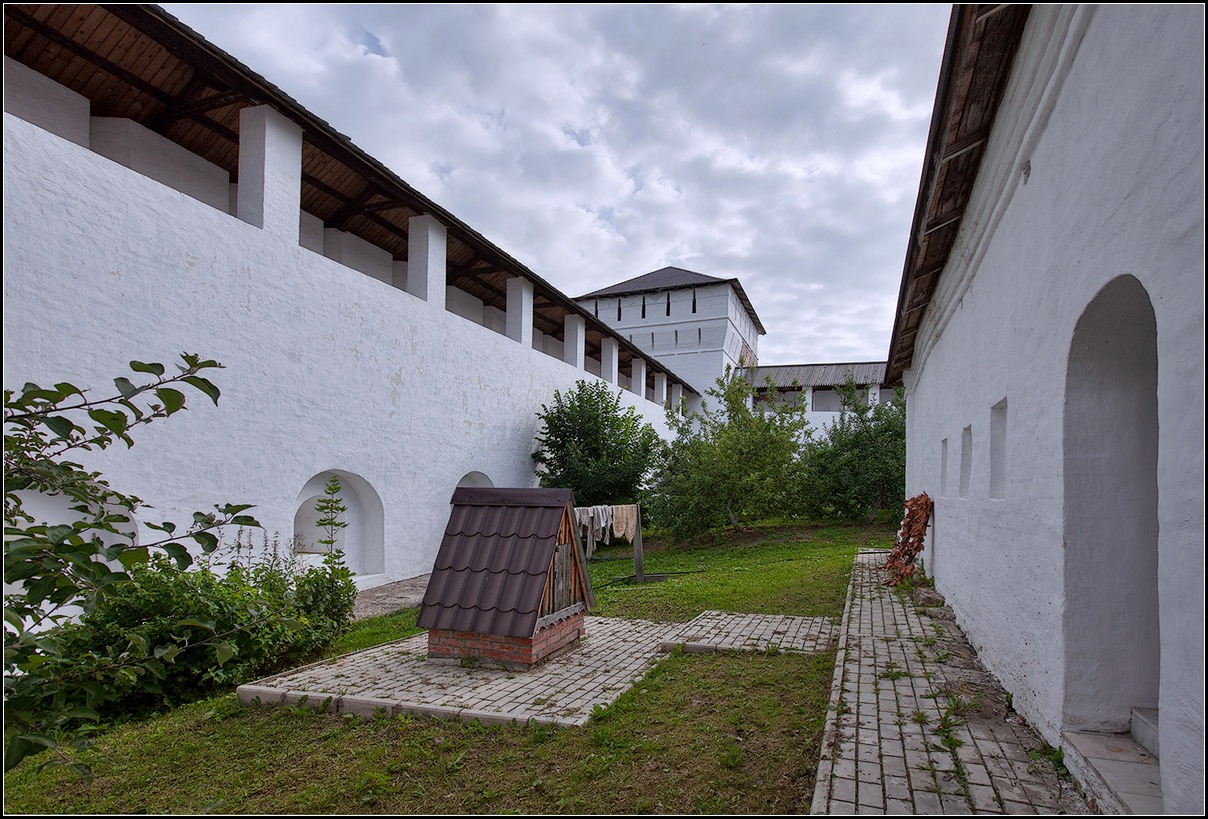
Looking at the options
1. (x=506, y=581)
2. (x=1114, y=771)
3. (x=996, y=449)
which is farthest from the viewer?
(x=506, y=581)

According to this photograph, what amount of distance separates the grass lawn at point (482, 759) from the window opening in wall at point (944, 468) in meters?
3.41

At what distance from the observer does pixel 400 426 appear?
11.3 metres

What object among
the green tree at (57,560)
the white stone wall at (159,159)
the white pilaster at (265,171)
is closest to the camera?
the green tree at (57,560)

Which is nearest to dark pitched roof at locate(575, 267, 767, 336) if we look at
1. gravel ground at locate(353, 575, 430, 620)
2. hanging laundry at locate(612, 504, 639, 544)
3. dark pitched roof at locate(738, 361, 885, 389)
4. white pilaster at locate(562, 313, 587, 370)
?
dark pitched roof at locate(738, 361, 885, 389)

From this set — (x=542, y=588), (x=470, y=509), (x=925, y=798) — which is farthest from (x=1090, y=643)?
→ (x=470, y=509)

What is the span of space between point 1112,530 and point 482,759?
3.36 metres

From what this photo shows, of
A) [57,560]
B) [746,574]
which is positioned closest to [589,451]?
[746,574]

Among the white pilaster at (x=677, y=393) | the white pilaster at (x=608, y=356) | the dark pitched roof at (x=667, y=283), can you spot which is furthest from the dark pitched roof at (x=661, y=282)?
the white pilaster at (x=608, y=356)

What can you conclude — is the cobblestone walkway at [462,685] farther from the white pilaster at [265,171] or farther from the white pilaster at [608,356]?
the white pilaster at [608,356]

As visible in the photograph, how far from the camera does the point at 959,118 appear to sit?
4203 millimetres

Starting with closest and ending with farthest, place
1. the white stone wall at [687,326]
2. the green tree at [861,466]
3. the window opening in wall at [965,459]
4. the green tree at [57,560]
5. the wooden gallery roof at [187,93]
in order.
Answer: the green tree at [57,560]
the window opening in wall at [965,459]
the wooden gallery roof at [187,93]
the green tree at [861,466]
the white stone wall at [687,326]

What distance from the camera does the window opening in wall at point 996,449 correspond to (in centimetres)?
501

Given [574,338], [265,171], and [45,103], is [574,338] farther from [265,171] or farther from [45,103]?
[45,103]

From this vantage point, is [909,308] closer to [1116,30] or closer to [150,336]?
[1116,30]
